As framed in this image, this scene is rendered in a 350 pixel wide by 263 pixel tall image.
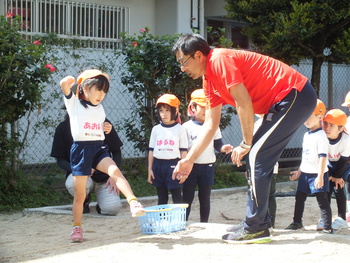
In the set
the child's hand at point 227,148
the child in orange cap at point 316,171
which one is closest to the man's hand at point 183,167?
the child's hand at point 227,148

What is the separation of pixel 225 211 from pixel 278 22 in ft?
13.6

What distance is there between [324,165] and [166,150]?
1726mm

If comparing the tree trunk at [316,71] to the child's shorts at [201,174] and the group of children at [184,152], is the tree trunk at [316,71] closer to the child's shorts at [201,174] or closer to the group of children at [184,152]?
the group of children at [184,152]

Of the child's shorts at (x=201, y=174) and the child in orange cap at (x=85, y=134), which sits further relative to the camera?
the child's shorts at (x=201, y=174)

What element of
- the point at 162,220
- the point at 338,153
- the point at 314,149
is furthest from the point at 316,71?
the point at 162,220

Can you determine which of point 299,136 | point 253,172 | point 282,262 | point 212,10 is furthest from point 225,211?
point 212,10

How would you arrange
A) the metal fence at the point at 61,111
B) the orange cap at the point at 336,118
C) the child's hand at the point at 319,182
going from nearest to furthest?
the child's hand at the point at 319,182 < the orange cap at the point at 336,118 < the metal fence at the point at 61,111

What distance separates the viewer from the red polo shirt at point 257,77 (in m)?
4.98

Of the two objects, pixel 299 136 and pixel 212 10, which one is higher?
pixel 212 10

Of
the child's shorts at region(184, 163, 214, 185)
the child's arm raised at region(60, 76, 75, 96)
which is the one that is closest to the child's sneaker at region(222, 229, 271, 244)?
the child's shorts at region(184, 163, 214, 185)

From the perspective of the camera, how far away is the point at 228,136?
12.4m

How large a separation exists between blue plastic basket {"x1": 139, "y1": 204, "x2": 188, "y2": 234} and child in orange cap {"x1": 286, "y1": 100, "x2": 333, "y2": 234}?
Answer: 1.48 meters

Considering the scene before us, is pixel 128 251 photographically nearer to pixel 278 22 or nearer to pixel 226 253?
pixel 226 253

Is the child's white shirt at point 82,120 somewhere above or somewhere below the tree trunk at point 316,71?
below
